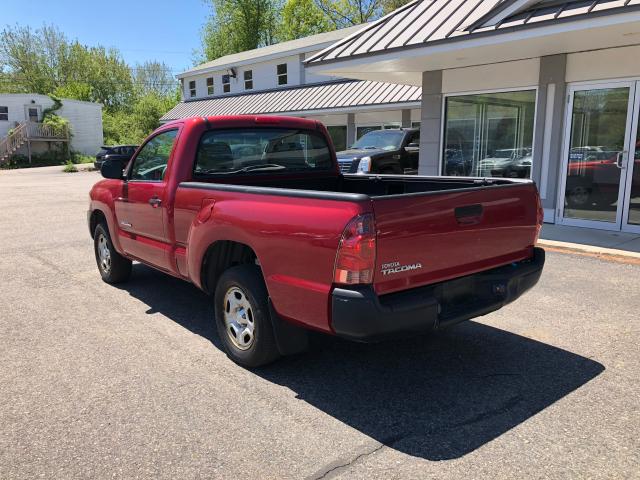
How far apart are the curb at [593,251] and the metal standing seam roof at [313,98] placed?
436 inches

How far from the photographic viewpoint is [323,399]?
3465mm

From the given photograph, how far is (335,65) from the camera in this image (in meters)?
11.0

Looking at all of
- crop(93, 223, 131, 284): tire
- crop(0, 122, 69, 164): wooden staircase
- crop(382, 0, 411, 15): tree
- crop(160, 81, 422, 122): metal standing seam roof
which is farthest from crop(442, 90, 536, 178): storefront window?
crop(0, 122, 69, 164): wooden staircase

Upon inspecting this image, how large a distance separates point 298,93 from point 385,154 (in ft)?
46.7

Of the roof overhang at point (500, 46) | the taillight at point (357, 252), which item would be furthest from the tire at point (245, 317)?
the roof overhang at point (500, 46)

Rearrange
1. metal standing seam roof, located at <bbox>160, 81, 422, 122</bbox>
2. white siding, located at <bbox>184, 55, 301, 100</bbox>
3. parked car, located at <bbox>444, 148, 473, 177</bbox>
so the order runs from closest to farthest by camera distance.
Result: parked car, located at <bbox>444, 148, 473, 177</bbox>
metal standing seam roof, located at <bbox>160, 81, 422, 122</bbox>
white siding, located at <bbox>184, 55, 301, 100</bbox>

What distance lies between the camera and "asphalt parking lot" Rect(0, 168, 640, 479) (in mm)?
2781

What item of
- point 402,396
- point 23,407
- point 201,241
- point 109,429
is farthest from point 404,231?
point 23,407

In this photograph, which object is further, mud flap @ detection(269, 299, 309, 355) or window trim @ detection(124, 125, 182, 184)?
window trim @ detection(124, 125, 182, 184)

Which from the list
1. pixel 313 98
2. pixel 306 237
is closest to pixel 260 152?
pixel 306 237

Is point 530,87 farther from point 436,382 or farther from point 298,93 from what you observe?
point 298,93

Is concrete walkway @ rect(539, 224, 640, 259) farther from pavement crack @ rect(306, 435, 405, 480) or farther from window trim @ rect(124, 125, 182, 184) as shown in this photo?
window trim @ rect(124, 125, 182, 184)

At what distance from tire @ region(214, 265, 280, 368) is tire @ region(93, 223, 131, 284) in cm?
257

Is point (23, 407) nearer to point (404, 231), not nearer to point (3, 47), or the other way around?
point (404, 231)
